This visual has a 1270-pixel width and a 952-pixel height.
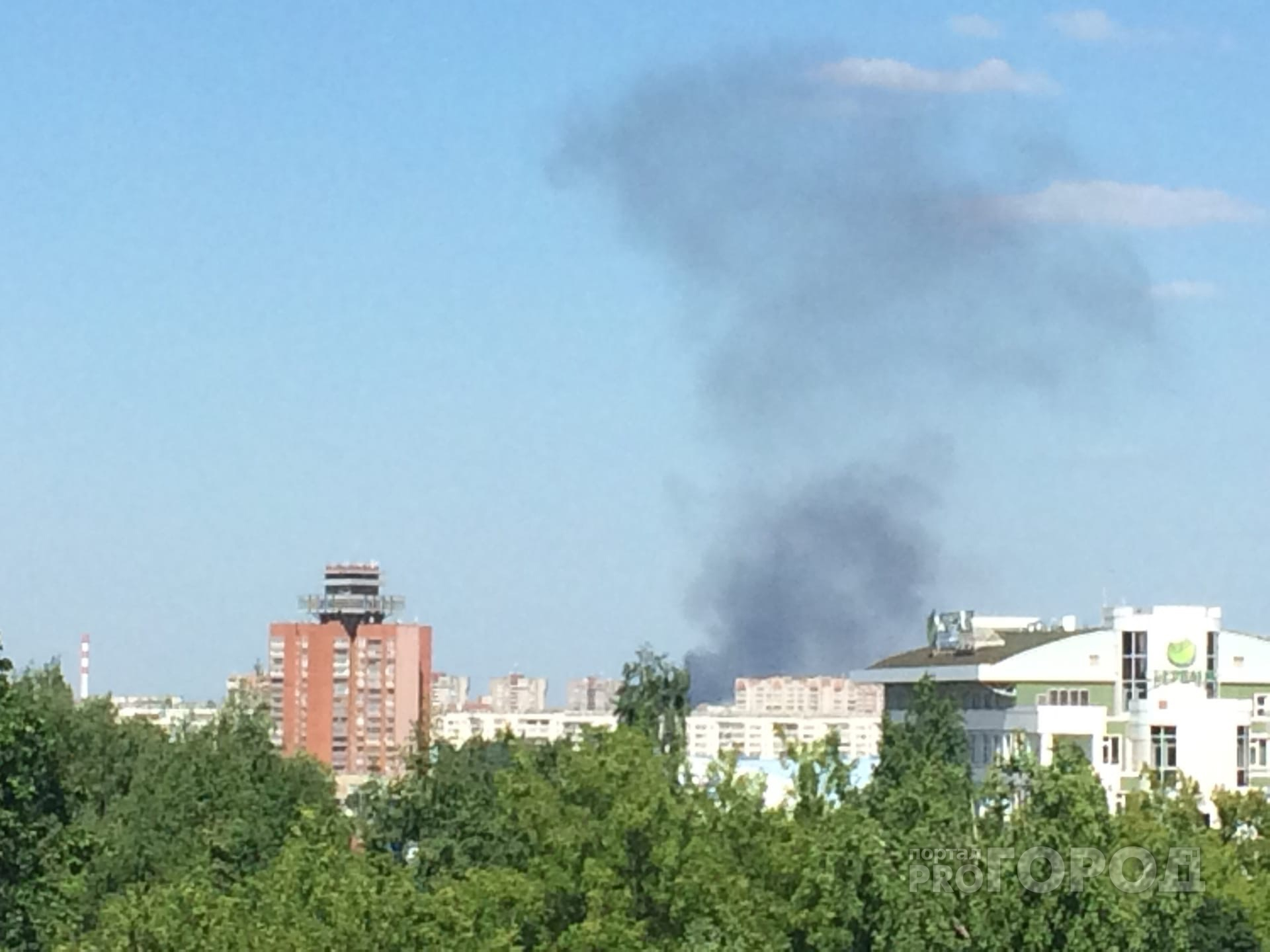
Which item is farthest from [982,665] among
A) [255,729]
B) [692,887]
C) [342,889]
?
[342,889]

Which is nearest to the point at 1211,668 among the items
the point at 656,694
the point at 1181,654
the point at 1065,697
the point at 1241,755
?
the point at 1181,654

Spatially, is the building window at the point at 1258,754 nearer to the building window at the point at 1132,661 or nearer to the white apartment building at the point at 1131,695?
the white apartment building at the point at 1131,695

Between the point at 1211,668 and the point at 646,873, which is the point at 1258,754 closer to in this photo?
the point at 1211,668

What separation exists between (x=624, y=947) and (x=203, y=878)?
331 inches

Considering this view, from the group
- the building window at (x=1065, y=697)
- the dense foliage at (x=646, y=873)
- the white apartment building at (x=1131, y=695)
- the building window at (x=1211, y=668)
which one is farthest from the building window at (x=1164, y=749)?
the dense foliage at (x=646, y=873)

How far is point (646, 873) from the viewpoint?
54438 millimetres

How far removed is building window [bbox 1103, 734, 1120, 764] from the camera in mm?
101750

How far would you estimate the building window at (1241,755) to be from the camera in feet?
332

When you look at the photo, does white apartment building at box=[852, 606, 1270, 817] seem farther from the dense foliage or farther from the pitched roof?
the dense foliage

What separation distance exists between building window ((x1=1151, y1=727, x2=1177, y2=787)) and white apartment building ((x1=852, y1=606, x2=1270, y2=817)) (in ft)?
0.11

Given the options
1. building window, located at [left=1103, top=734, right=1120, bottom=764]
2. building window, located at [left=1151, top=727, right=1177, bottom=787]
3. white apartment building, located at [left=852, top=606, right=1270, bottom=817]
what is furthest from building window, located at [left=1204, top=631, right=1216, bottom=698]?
building window, located at [left=1103, top=734, right=1120, bottom=764]

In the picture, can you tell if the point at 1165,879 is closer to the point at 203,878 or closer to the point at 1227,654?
the point at 203,878

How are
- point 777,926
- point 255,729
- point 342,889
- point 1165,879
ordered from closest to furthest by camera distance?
point 342,889, point 1165,879, point 777,926, point 255,729

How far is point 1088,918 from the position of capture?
46500 mm
